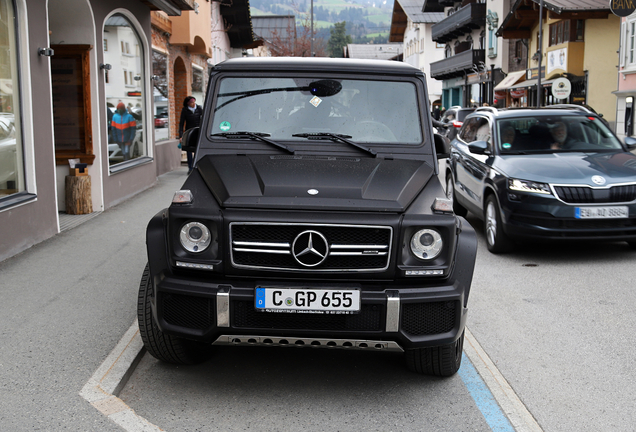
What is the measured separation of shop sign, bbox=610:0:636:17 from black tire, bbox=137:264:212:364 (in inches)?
512

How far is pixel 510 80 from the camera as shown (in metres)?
45.5

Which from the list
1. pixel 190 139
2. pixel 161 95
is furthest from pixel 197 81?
pixel 190 139

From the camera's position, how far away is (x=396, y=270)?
3939 millimetres

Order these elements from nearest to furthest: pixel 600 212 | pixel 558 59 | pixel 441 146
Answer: pixel 441 146, pixel 600 212, pixel 558 59

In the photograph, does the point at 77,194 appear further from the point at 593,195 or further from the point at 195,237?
the point at 195,237

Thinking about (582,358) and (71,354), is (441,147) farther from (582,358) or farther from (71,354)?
Answer: (71,354)

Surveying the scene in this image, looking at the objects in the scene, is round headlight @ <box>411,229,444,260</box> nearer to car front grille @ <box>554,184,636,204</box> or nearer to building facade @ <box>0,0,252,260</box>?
car front grille @ <box>554,184,636,204</box>

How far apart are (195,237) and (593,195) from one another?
528cm

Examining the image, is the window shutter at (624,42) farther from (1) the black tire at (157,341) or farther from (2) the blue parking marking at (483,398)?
(1) the black tire at (157,341)

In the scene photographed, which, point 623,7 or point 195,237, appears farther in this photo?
point 623,7

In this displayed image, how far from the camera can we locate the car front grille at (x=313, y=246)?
12.8 feet

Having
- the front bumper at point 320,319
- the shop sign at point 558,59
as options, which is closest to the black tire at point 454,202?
the front bumper at point 320,319

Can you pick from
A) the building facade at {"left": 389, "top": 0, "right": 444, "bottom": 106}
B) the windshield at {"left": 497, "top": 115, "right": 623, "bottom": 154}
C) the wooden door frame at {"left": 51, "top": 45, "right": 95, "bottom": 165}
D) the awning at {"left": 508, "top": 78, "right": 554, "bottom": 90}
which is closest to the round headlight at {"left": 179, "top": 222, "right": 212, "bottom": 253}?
the windshield at {"left": 497, "top": 115, "right": 623, "bottom": 154}

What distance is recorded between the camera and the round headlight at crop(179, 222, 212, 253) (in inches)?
157
